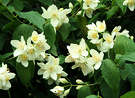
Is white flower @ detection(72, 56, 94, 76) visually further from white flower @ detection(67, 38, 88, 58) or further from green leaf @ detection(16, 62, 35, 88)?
green leaf @ detection(16, 62, 35, 88)

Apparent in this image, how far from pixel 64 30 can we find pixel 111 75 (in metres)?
0.69

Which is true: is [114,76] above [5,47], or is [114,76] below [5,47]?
below

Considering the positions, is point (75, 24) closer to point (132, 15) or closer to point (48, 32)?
point (48, 32)

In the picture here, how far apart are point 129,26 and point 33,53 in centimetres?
123

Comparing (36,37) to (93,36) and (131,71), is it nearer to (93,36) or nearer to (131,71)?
(93,36)

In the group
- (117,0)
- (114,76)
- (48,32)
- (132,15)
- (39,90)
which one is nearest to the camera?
(114,76)

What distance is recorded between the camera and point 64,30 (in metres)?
2.04

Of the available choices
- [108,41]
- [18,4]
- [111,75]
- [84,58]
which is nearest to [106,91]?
[111,75]

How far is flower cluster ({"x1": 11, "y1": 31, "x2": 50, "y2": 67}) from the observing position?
67.8 inches

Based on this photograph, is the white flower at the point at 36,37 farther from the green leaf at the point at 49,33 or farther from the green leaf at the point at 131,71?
the green leaf at the point at 131,71

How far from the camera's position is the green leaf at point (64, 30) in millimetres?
2013

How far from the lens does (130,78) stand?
64.3 inches

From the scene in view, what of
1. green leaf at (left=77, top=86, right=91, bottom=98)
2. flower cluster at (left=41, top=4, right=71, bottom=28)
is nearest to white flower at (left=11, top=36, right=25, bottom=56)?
flower cluster at (left=41, top=4, right=71, bottom=28)

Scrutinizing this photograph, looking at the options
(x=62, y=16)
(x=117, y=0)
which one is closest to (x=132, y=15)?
(x=117, y=0)
